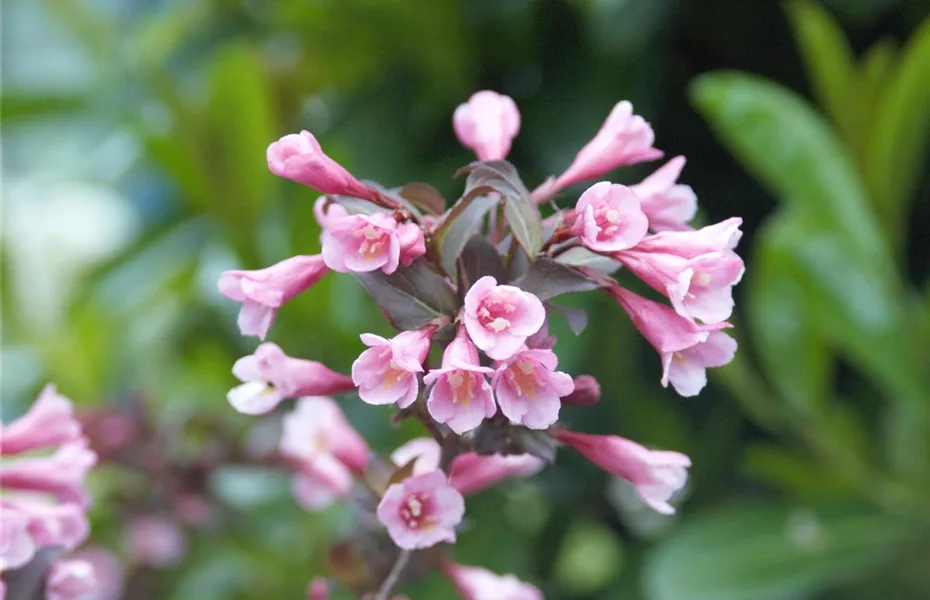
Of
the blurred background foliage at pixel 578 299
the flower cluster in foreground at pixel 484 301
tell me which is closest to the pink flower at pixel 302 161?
the flower cluster in foreground at pixel 484 301

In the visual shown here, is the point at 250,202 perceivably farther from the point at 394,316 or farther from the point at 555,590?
the point at 394,316

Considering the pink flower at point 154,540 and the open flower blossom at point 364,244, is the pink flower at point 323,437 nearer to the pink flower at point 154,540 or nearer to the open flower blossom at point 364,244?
the open flower blossom at point 364,244

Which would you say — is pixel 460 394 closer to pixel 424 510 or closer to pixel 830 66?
pixel 424 510

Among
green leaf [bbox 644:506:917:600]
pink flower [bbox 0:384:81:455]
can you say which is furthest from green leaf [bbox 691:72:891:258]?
pink flower [bbox 0:384:81:455]

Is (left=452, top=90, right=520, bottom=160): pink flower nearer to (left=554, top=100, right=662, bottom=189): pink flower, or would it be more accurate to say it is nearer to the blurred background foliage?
(left=554, top=100, right=662, bottom=189): pink flower

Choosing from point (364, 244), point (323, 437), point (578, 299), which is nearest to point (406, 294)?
point (364, 244)
